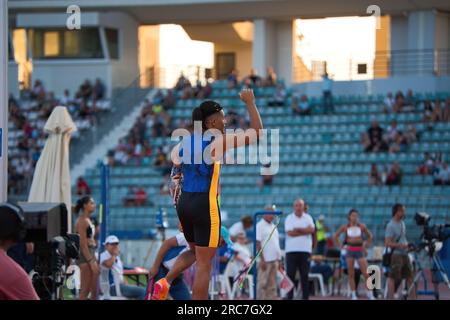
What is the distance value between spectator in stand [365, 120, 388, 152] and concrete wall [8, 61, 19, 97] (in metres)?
→ 11.0

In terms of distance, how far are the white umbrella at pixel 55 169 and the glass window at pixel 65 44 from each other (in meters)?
18.6

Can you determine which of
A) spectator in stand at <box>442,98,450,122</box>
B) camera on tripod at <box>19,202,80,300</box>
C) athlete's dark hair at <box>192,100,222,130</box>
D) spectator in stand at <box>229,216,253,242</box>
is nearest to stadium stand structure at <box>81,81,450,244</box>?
spectator in stand at <box>442,98,450,122</box>

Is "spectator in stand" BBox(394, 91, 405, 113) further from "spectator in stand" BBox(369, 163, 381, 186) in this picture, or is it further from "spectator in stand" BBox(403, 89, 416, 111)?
"spectator in stand" BBox(369, 163, 381, 186)

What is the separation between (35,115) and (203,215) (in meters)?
22.7

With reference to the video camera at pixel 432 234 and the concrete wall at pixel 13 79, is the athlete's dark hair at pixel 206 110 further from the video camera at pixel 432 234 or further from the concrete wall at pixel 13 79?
the concrete wall at pixel 13 79

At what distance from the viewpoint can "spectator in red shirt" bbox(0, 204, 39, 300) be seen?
5977 millimetres

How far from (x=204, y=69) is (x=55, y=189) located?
62.2 feet

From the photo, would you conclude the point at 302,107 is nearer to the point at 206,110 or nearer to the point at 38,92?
the point at 38,92

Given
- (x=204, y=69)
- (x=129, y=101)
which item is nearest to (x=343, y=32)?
(x=204, y=69)

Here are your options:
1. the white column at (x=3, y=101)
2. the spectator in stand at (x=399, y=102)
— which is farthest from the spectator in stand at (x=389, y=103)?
the white column at (x=3, y=101)

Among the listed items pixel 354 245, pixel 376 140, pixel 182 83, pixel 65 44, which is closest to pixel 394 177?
pixel 376 140

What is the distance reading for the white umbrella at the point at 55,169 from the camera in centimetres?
1436

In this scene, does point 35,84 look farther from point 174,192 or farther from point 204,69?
point 174,192
